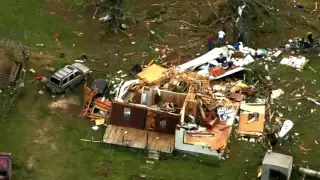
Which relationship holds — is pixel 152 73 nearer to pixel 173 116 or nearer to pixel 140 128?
pixel 140 128

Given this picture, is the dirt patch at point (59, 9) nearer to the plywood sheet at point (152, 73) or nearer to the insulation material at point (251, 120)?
the plywood sheet at point (152, 73)

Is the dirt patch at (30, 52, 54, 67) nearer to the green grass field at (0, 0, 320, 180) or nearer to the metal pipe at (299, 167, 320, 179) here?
the green grass field at (0, 0, 320, 180)

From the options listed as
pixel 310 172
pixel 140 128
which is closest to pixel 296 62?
pixel 310 172

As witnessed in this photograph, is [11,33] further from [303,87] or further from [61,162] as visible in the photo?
[303,87]

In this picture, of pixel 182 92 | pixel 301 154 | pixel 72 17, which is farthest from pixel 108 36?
pixel 301 154

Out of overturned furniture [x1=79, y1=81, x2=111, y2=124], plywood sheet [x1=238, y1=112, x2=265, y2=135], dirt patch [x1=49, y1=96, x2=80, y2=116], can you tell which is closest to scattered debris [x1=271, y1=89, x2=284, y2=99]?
plywood sheet [x1=238, y1=112, x2=265, y2=135]

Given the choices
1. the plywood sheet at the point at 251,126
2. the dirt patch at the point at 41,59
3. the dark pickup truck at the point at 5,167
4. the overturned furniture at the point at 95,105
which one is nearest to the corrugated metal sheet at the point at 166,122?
the overturned furniture at the point at 95,105
